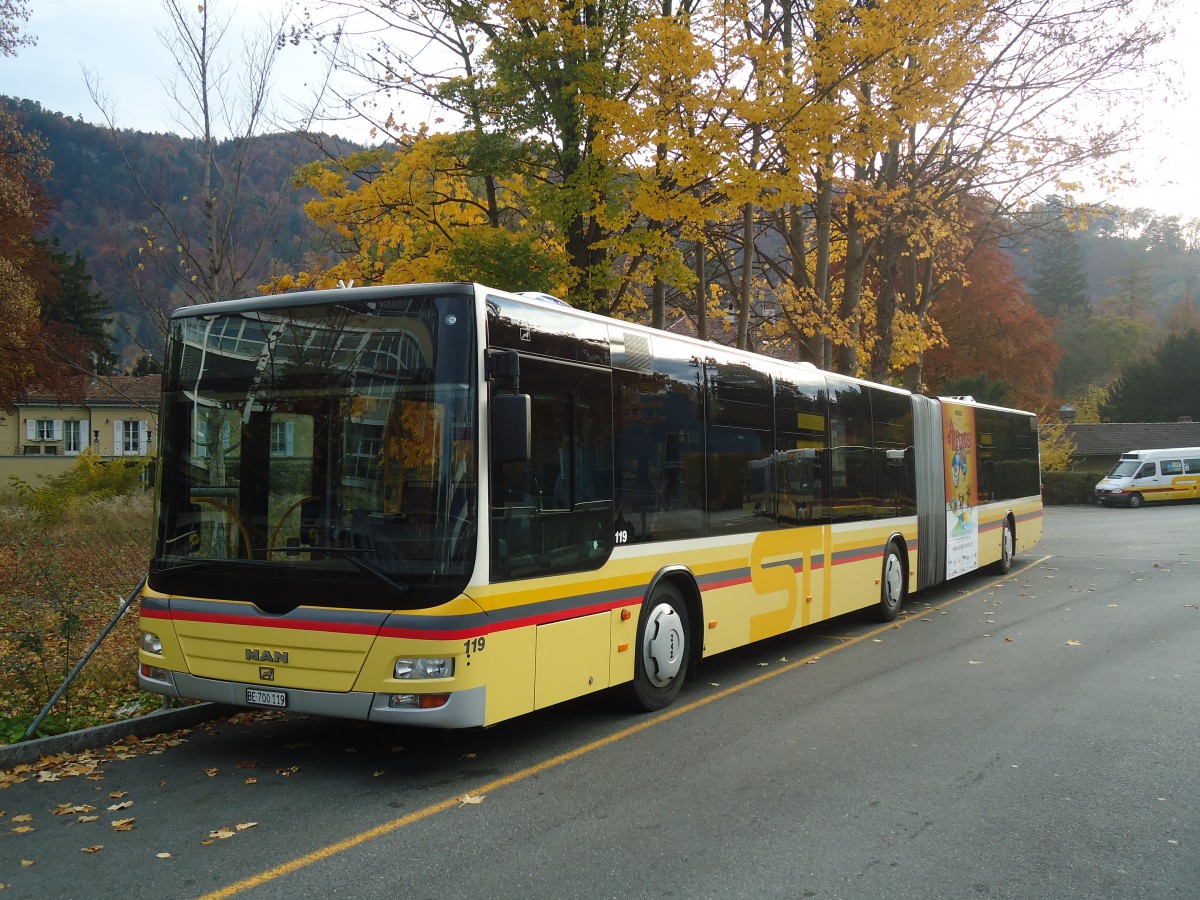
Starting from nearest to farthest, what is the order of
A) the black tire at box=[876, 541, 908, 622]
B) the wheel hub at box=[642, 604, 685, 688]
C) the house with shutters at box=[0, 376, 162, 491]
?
1. the wheel hub at box=[642, 604, 685, 688]
2. the black tire at box=[876, 541, 908, 622]
3. the house with shutters at box=[0, 376, 162, 491]

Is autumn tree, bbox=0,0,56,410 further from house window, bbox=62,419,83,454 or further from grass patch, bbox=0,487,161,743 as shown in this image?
house window, bbox=62,419,83,454

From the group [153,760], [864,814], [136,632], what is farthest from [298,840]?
[136,632]

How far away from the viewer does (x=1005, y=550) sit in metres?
19.5

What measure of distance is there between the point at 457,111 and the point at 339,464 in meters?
9.11

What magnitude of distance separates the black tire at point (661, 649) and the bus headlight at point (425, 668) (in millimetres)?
2221

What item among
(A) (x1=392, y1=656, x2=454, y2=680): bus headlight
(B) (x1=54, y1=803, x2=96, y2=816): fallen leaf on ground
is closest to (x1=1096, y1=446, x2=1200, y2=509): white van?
(A) (x1=392, y1=656, x2=454, y2=680): bus headlight

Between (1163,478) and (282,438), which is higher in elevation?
(282,438)

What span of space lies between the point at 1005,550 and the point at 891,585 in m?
6.83

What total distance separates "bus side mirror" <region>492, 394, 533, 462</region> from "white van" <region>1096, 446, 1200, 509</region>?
47.6m

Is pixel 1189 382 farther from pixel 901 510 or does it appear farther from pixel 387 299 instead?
pixel 387 299

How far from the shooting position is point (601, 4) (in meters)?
14.0

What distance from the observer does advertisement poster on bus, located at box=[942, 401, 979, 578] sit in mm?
16391

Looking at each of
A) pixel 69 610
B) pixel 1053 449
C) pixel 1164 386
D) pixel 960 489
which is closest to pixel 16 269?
pixel 69 610

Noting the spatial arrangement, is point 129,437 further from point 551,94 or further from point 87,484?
point 551,94
